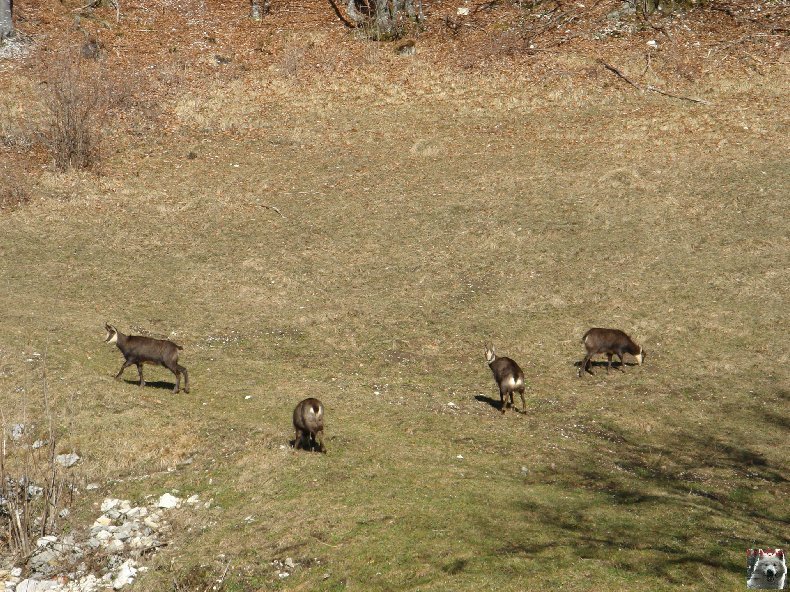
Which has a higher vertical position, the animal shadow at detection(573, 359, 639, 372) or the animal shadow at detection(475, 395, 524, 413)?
the animal shadow at detection(573, 359, 639, 372)

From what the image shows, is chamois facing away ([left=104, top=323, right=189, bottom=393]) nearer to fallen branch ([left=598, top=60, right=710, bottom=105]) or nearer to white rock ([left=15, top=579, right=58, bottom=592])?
white rock ([left=15, top=579, right=58, bottom=592])

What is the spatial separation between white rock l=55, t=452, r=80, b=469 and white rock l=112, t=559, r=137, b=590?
14.6 feet

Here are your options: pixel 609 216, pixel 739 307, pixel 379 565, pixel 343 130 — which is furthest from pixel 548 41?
pixel 379 565

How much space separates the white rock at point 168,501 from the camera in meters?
16.8

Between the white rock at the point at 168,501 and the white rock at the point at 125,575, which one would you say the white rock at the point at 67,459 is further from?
the white rock at the point at 125,575

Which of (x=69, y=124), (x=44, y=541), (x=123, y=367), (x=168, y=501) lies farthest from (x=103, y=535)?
(x=69, y=124)

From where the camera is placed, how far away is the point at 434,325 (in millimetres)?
28922

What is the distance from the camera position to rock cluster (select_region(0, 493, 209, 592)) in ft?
47.5

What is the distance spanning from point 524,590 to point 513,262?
2146 centimetres

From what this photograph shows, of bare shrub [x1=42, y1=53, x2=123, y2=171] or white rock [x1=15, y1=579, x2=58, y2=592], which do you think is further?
bare shrub [x1=42, y1=53, x2=123, y2=171]

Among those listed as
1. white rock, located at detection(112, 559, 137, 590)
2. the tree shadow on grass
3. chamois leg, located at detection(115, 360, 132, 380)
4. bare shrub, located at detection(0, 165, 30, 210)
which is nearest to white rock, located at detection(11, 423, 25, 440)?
chamois leg, located at detection(115, 360, 132, 380)

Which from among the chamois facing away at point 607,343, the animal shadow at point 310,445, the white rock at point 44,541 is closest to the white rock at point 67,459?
the white rock at point 44,541

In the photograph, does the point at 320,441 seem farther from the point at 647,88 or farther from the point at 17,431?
the point at 647,88

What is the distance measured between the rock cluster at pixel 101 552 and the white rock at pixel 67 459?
2249mm
